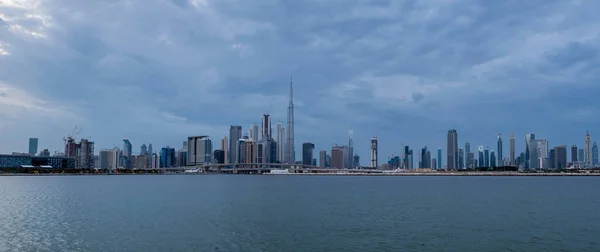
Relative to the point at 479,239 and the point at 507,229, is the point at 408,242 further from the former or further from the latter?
the point at 507,229

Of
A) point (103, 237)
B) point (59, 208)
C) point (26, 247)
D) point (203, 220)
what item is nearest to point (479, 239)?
point (203, 220)

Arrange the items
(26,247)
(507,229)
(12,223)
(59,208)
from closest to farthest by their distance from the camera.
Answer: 1. (26,247)
2. (507,229)
3. (12,223)
4. (59,208)

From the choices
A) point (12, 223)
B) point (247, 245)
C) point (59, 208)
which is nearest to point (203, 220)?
point (247, 245)

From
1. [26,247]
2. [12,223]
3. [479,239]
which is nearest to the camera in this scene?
[26,247]

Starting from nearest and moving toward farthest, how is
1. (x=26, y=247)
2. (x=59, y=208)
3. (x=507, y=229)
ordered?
1. (x=26, y=247)
2. (x=507, y=229)
3. (x=59, y=208)

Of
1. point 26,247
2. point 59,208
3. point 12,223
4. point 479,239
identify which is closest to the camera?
point 26,247

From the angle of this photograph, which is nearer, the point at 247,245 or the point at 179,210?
the point at 247,245

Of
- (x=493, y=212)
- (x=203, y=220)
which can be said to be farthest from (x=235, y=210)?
(x=493, y=212)

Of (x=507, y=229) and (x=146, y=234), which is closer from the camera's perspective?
(x=146, y=234)

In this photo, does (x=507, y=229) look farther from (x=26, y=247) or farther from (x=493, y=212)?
(x=26, y=247)
